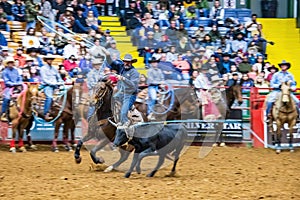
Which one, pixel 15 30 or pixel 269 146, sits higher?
pixel 15 30

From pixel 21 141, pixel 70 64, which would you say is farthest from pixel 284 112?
pixel 21 141

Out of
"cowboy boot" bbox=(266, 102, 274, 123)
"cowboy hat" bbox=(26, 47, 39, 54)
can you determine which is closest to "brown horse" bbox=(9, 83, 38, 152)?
"cowboy hat" bbox=(26, 47, 39, 54)

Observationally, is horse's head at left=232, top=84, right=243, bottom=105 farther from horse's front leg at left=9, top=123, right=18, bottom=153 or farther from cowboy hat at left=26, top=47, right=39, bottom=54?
horse's front leg at left=9, top=123, right=18, bottom=153

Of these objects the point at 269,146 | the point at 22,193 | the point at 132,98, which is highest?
the point at 132,98

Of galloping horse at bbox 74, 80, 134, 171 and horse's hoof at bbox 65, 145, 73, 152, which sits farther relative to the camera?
horse's hoof at bbox 65, 145, 73, 152

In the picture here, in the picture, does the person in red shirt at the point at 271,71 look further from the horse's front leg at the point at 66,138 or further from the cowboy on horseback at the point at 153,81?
the horse's front leg at the point at 66,138

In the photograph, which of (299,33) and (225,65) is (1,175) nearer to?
(225,65)

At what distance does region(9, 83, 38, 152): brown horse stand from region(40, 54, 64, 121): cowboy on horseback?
1.35 ft

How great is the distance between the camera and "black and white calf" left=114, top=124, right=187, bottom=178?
11.3 metres

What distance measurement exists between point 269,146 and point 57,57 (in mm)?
5629

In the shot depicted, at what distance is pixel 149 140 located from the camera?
37.3 feet

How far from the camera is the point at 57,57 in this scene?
18234 millimetres

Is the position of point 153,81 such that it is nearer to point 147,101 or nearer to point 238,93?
point 147,101

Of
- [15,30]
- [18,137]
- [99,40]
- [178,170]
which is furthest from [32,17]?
[178,170]
